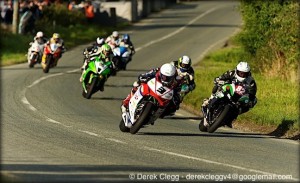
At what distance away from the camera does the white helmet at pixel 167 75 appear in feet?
48.7

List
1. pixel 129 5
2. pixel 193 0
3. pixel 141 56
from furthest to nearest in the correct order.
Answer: pixel 193 0
pixel 129 5
pixel 141 56

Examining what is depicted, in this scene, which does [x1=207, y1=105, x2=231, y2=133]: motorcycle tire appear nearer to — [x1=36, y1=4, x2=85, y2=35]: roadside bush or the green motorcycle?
the green motorcycle

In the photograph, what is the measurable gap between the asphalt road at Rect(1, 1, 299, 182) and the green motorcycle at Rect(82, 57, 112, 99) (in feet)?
1.02

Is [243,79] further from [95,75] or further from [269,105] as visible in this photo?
[95,75]

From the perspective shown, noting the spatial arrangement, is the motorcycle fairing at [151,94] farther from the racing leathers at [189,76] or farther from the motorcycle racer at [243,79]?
the racing leathers at [189,76]

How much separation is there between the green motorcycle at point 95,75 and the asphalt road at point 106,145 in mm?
310

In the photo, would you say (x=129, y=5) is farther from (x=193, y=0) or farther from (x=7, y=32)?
(x=193, y=0)

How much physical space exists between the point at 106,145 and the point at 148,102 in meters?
1.76

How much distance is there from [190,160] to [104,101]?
9338mm

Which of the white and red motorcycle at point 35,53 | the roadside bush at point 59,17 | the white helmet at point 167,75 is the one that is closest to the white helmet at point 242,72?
the white helmet at point 167,75

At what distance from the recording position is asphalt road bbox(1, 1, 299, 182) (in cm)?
1079

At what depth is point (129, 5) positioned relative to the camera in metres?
53.8

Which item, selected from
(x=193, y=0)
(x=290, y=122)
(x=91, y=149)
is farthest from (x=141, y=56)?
(x=193, y=0)

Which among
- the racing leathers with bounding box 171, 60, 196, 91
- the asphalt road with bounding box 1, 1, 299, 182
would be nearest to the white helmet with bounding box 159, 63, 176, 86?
the asphalt road with bounding box 1, 1, 299, 182
